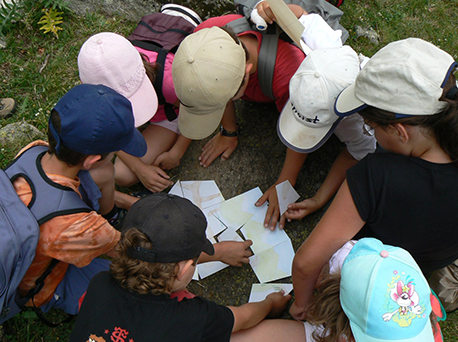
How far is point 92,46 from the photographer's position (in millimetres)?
1913

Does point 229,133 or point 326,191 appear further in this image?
point 229,133

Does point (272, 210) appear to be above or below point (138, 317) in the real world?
below

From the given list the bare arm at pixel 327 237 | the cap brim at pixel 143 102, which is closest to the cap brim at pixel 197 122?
the cap brim at pixel 143 102

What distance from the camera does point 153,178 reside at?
2420mm

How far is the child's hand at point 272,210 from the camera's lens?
2217 millimetres

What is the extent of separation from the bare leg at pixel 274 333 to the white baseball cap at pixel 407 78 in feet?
3.64

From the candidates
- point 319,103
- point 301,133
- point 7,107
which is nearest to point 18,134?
point 7,107

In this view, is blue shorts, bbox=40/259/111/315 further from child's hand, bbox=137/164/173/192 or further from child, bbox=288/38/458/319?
child, bbox=288/38/458/319

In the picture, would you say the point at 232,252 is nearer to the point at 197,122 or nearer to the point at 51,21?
the point at 197,122

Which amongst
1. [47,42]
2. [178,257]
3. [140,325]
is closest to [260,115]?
[178,257]

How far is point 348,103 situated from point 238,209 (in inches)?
42.4

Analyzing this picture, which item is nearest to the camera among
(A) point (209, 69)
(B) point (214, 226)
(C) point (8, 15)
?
(A) point (209, 69)

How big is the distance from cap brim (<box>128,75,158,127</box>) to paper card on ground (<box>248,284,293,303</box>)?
44.8 inches

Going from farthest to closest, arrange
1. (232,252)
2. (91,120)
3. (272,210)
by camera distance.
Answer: (272,210), (232,252), (91,120)
